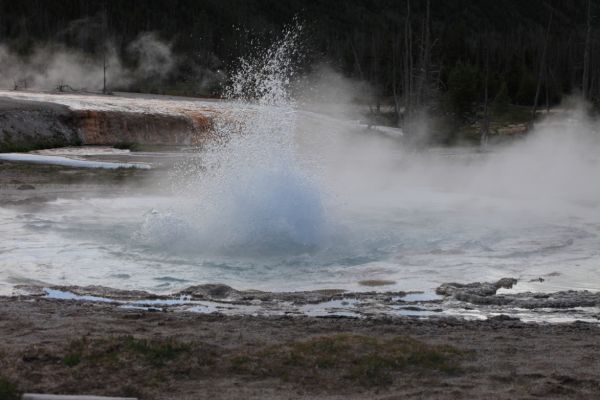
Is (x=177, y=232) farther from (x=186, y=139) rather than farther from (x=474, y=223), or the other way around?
(x=186, y=139)

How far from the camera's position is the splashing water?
11945 mm

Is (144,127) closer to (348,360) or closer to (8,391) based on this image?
(348,360)

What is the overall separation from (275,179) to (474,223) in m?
3.75

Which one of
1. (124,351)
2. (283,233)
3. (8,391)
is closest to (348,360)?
(124,351)

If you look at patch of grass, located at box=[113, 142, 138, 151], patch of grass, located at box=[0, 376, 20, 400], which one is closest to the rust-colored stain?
patch of grass, located at box=[113, 142, 138, 151]

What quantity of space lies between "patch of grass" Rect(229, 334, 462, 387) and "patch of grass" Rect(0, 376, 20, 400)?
4.82 feet

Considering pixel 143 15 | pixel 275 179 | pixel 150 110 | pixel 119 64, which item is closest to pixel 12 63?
pixel 119 64

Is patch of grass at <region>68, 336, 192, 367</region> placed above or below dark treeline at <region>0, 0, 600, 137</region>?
below

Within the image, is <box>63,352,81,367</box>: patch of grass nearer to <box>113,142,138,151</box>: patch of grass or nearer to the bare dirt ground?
the bare dirt ground

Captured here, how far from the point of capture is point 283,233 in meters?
12.2

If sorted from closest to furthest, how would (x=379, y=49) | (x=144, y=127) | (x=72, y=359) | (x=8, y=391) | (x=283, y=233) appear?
(x=8, y=391) < (x=72, y=359) < (x=283, y=233) < (x=144, y=127) < (x=379, y=49)

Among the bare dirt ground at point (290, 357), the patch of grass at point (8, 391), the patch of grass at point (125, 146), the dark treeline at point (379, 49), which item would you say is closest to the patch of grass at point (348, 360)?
the bare dirt ground at point (290, 357)

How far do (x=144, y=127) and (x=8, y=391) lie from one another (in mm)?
28381

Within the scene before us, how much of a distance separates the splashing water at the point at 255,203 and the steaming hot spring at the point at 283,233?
0.07 ft
